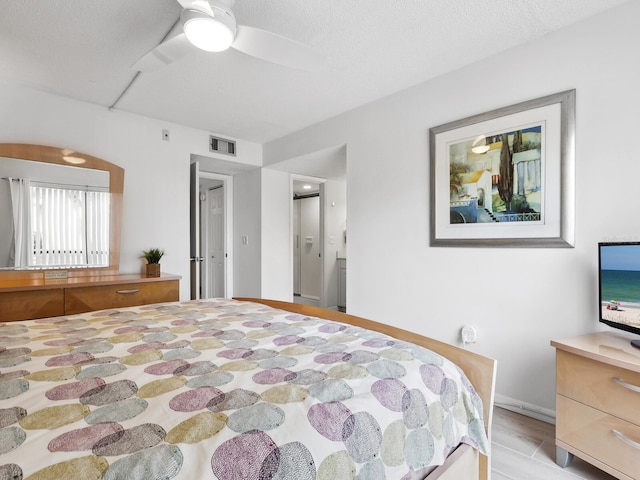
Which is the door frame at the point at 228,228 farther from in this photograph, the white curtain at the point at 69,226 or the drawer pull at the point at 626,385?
the drawer pull at the point at 626,385

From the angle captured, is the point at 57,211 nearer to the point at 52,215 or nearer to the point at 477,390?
the point at 52,215

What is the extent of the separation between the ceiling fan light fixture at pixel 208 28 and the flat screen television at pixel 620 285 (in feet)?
7.04

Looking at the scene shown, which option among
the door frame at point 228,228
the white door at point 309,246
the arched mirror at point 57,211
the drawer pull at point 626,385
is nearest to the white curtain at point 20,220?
the arched mirror at point 57,211

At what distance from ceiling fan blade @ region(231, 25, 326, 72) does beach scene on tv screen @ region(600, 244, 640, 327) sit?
1.81 m

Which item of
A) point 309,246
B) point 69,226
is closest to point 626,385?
point 69,226

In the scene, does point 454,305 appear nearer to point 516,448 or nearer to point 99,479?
point 516,448

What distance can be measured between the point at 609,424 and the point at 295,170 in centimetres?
380

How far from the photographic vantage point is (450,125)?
2486mm

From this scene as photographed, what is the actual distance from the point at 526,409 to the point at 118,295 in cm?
309

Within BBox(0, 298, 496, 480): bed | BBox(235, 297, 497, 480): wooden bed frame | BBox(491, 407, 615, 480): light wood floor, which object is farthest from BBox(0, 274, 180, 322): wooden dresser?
BBox(491, 407, 615, 480): light wood floor

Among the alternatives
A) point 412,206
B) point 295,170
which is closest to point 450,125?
point 412,206

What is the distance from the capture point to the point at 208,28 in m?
1.49

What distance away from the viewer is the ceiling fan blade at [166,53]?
1633 millimetres

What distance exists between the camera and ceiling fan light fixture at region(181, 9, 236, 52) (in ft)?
4.78
